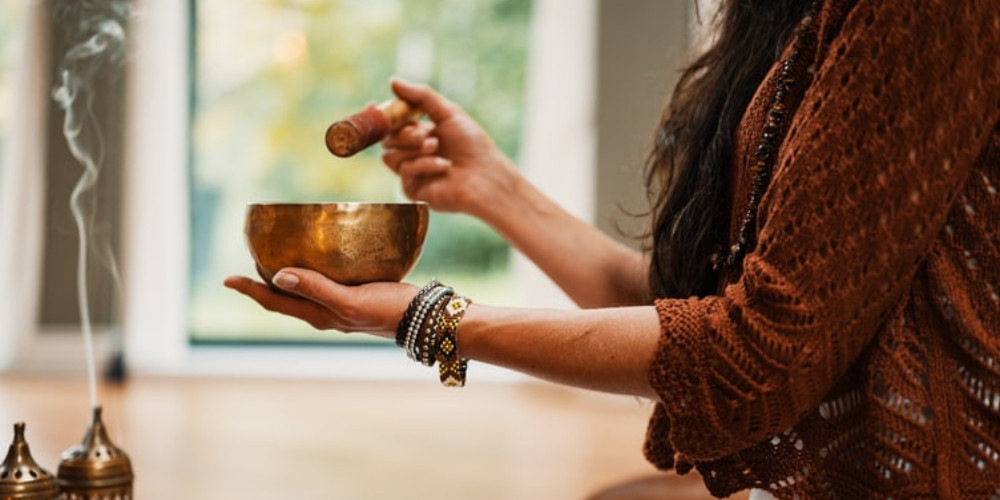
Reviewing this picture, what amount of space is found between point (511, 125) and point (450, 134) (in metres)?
2.87

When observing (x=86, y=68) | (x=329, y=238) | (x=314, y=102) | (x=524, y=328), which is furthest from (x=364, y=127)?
(x=314, y=102)

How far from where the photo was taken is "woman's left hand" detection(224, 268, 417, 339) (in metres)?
0.98

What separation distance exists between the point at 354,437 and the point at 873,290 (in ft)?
7.63

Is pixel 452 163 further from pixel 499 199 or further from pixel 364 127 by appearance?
pixel 364 127

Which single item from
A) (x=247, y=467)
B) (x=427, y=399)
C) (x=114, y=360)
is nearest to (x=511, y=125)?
(x=427, y=399)

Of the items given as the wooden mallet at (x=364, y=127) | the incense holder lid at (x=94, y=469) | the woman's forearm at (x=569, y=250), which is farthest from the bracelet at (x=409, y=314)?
the woman's forearm at (x=569, y=250)

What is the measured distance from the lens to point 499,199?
57.8 inches

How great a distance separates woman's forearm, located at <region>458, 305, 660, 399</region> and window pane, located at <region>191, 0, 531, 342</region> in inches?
130

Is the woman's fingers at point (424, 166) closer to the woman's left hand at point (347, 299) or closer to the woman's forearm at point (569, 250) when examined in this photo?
the woman's forearm at point (569, 250)

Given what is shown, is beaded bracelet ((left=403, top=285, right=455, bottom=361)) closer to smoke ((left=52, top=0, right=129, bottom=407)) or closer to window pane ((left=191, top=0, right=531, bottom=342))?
smoke ((left=52, top=0, right=129, bottom=407))

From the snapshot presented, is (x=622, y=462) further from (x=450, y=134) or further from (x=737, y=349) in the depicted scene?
(x=737, y=349)

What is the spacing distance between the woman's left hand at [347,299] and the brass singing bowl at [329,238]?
13mm

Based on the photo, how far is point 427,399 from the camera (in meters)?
3.72

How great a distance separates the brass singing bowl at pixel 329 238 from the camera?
3.25 ft
